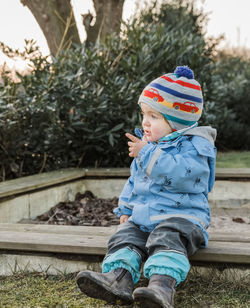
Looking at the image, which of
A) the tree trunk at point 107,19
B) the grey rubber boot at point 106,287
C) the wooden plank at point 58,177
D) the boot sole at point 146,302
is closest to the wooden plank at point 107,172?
the wooden plank at point 58,177

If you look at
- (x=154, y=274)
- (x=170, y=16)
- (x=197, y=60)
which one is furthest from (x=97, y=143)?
(x=170, y=16)

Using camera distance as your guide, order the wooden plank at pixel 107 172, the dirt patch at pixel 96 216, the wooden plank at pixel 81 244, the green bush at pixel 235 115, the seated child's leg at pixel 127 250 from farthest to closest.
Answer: the green bush at pixel 235 115, the wooden plank at pixel 107 172, the dirt patch at pixel 96 216, the wooden plank at pixel 81 244, the seated child's leg at pixel 127 250

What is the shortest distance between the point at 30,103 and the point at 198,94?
9.55 ft

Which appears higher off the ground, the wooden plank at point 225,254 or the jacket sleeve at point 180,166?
the jacket sleeve at point 180,166

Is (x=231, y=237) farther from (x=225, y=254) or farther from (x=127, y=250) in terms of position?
(x=127, y=250)

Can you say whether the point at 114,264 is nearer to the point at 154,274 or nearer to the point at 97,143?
the point at 154,274

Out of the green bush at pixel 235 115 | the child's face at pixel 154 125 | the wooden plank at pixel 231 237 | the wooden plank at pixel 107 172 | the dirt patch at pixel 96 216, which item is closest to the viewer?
the child's face at pixel 154 125

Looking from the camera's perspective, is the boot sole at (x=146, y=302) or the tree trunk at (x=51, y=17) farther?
the tree trunk at (x=51, y=17)

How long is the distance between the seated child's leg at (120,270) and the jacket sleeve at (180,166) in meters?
0.34

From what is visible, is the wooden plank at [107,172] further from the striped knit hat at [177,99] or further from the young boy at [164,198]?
the striped knit hat at [177,99]

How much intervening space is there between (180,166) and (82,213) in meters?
2.23

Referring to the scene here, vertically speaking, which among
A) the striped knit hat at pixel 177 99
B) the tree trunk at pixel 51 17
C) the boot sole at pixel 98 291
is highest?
the tree trunk at pixel 51 17

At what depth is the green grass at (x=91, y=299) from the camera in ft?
7.05

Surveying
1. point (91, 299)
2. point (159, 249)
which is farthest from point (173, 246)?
point (91, 299)
